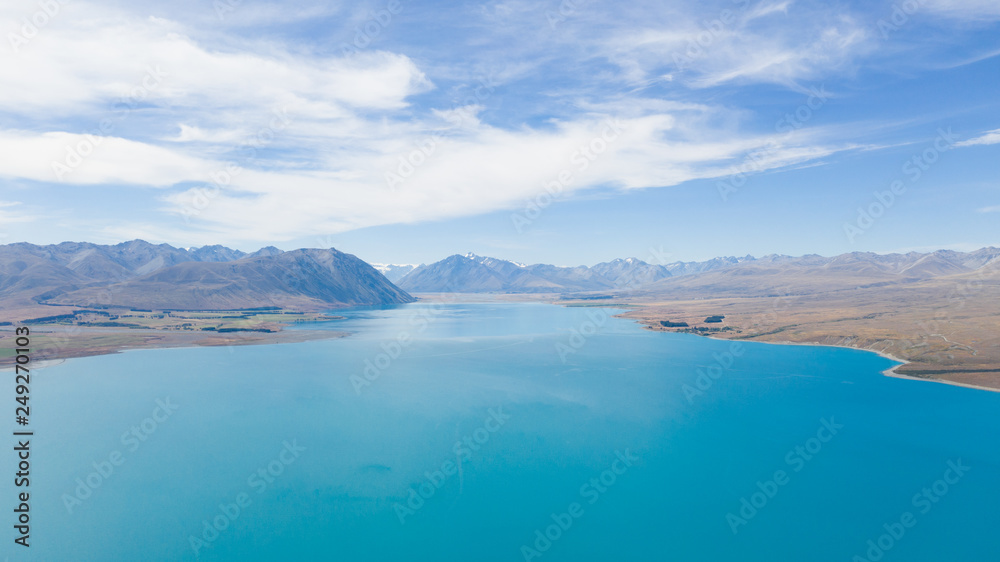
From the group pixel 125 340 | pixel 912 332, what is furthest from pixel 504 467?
pixel 912 332

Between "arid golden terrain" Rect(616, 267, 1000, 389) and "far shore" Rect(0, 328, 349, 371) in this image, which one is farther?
"far shore" Rect(0, 328, 349, 371)

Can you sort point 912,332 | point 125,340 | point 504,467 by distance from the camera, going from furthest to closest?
point 125,340 < point 912,332 < point 504,467

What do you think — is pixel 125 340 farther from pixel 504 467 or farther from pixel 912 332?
pixel 912 332

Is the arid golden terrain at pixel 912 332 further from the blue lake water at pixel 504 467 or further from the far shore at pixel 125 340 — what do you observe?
the far shore at pixel 125 340

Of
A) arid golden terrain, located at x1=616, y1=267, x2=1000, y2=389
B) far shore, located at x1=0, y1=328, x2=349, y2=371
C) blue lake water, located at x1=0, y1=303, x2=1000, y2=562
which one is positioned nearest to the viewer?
blue lake water, located at x1=0, y1=303, x2=1000, y2=562

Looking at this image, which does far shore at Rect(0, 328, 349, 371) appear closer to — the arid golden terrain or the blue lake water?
the blue lake water

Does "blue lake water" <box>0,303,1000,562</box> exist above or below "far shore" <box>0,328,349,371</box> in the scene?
below

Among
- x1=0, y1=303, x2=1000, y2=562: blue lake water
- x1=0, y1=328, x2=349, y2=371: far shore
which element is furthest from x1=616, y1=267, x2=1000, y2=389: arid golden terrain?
x1=0, y1=328, x2=349, y2=371: far shore

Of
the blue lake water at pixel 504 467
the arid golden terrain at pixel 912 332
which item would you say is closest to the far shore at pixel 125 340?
the blue lake water at pixel 504 467

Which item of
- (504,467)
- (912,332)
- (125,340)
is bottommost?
(504,467)
